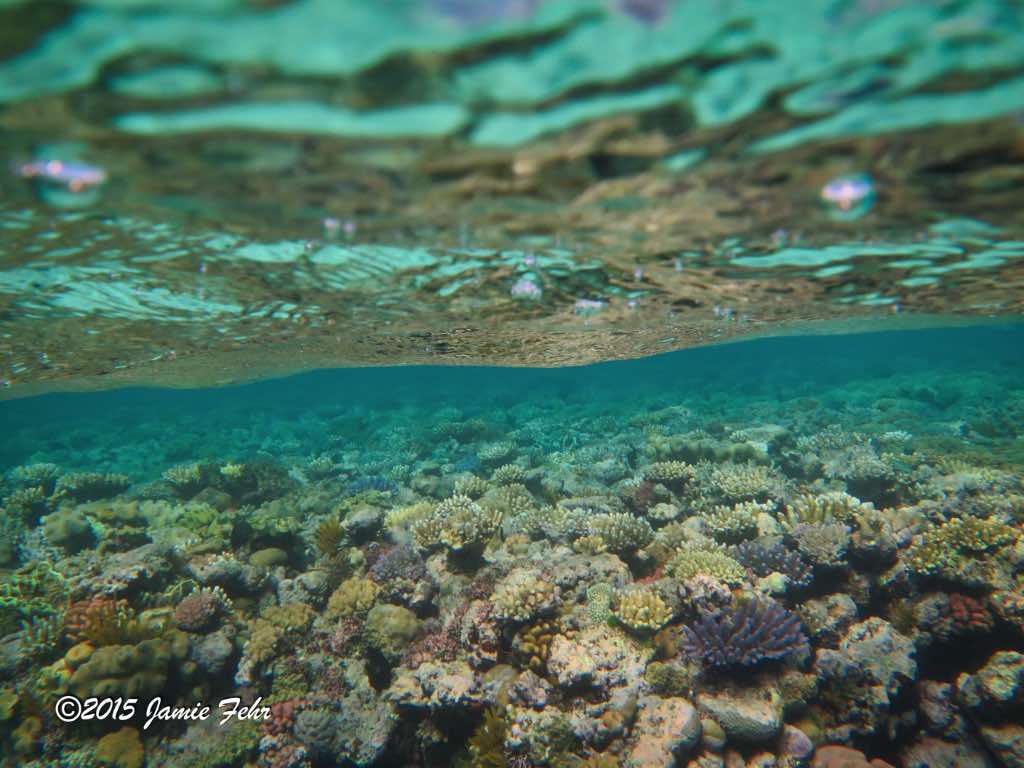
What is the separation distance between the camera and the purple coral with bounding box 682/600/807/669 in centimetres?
614

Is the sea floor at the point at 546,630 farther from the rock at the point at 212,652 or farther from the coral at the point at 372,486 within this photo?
the coral at the point at 372,486

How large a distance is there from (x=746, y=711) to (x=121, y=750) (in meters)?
7.89

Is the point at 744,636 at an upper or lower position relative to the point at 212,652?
upper

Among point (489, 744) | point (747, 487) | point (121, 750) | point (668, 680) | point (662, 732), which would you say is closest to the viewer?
point (662, 732)

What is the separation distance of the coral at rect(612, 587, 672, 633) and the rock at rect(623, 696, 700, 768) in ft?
2.92

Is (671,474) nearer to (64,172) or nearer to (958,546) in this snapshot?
(958,546)

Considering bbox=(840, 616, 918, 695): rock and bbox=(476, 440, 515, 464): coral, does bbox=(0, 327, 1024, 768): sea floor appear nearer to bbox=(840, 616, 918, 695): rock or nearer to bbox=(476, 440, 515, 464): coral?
bbox=(840, 616, 918, 695): rock

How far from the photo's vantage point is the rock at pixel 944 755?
19.5 ft

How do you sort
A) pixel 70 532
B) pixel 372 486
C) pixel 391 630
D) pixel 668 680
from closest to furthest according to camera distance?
pixel 668 680, pixel 391 630, pixel 70 532, pixel 372 486

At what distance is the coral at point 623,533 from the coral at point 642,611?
150cm

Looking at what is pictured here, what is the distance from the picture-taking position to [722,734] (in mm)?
5742

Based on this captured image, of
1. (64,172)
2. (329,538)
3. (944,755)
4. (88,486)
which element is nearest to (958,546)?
(944,755)

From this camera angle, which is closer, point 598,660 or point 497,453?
point 598,660

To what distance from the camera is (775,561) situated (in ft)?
25.2
